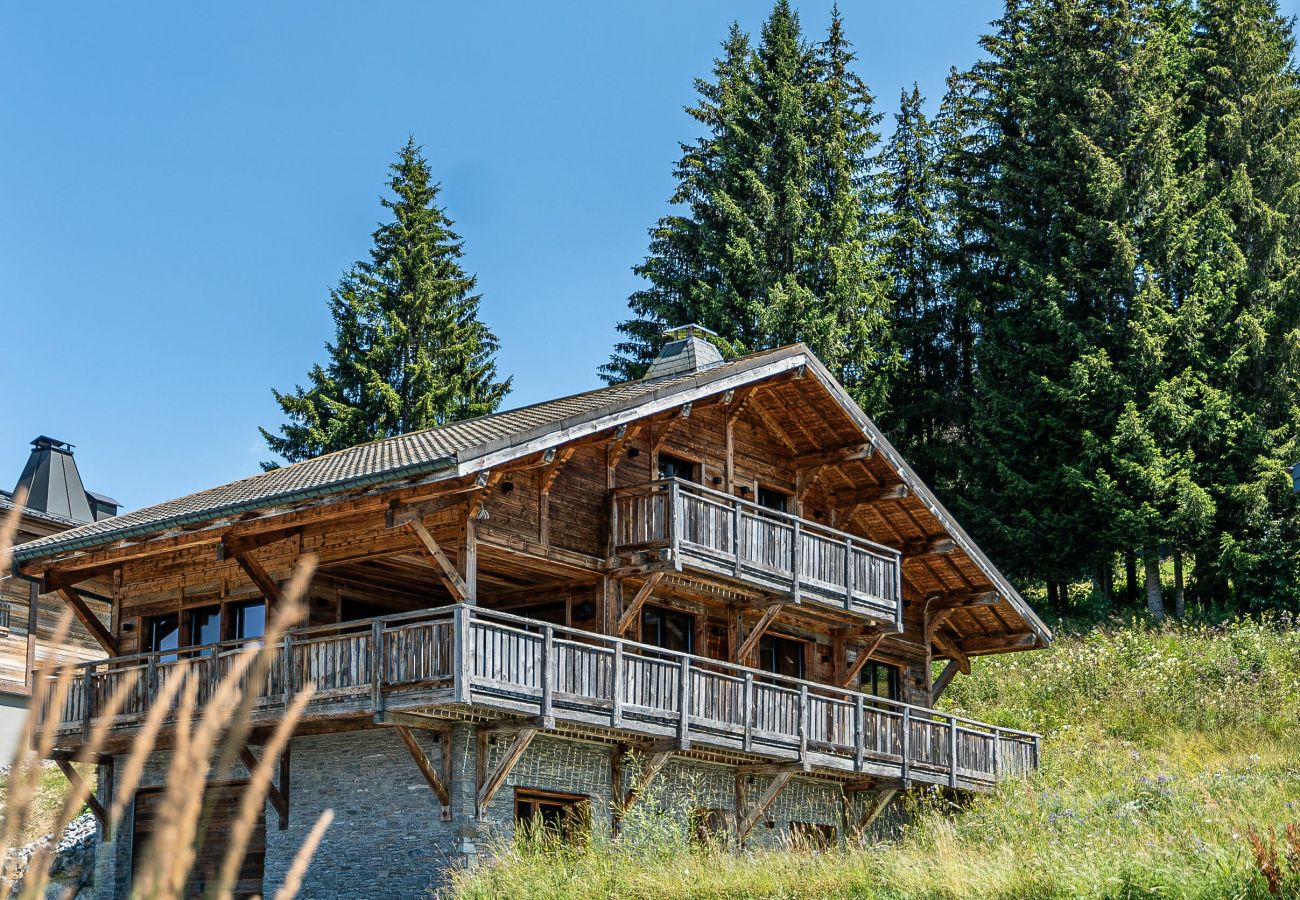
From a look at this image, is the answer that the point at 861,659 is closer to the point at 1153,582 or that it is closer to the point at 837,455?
the point at 837,455

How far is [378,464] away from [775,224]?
24969mm

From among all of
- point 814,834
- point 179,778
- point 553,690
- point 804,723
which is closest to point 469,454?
point 553,690

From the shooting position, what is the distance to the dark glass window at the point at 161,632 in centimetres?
2316

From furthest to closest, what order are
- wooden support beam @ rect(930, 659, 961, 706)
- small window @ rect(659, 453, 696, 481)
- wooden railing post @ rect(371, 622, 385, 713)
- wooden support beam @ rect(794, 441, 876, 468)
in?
wooden support beam @ rect(930, 659, 961, 706), wooden support beam @ rect(794, 441, 876, 468), small window @ rect(659, 453, 696, 481), wooden railing post @ rect(371, 622, 385, 713)

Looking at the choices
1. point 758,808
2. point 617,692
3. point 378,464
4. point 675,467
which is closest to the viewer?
point 617,692

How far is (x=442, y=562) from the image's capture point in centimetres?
1905

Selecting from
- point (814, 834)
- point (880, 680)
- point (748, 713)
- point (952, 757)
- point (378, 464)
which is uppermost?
point (378, 464)

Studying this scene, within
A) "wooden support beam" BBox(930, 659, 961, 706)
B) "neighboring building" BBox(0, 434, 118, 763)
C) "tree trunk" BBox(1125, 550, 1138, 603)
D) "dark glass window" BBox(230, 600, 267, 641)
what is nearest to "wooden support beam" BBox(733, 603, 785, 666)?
"dark glass window" BBox(230, 600, 267, 641)

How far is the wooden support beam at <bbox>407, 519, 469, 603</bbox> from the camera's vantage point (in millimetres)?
18797

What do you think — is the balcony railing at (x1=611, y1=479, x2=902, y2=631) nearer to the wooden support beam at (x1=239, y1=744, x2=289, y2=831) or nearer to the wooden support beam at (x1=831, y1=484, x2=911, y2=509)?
the wooden support beam at (x1=831, y1=484, x2=911, y2=509)

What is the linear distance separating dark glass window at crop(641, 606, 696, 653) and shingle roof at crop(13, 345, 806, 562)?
11.0 ft

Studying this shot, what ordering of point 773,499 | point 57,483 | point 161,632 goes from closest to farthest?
point 161,632 → point 773,499 → point 57,483

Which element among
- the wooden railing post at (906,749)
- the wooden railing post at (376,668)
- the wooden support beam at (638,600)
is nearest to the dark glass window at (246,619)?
the wooden railing post at (376,668)

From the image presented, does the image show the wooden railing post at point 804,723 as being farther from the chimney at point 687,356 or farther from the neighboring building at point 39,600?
the neighboring building at point 39,600
